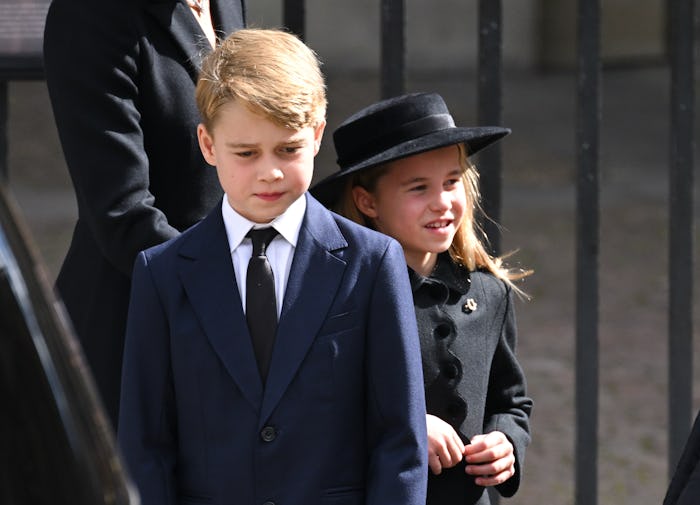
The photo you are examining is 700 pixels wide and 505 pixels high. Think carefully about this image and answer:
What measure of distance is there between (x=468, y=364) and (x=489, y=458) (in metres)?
0.19

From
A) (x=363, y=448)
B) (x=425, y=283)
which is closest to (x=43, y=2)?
(x=425, y=283)

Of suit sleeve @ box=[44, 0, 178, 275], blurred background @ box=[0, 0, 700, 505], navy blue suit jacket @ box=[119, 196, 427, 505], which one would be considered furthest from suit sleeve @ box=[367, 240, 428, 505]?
blurred background @ box=[0, 0, 700, 505]

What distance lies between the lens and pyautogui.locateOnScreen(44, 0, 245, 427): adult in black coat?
9.79ft

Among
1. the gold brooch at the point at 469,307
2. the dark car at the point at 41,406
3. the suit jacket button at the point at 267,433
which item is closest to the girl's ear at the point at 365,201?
the gold brooch at the point at 469,307

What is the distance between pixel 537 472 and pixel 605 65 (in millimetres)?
10851

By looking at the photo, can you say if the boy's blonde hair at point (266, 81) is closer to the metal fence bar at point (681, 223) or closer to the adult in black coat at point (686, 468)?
the adult in black coat at point (686, 468)

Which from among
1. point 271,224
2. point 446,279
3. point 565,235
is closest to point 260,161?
point 271,224

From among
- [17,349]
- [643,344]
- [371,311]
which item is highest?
[17,349]

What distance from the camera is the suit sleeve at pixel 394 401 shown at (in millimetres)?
2643

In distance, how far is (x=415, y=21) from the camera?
50.3ft

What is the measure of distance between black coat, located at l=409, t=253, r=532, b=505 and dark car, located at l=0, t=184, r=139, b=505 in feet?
4.42

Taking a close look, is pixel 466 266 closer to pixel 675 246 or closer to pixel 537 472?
pixel 675 246

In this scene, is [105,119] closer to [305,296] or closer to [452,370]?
[305,296]

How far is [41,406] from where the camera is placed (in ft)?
5.34
